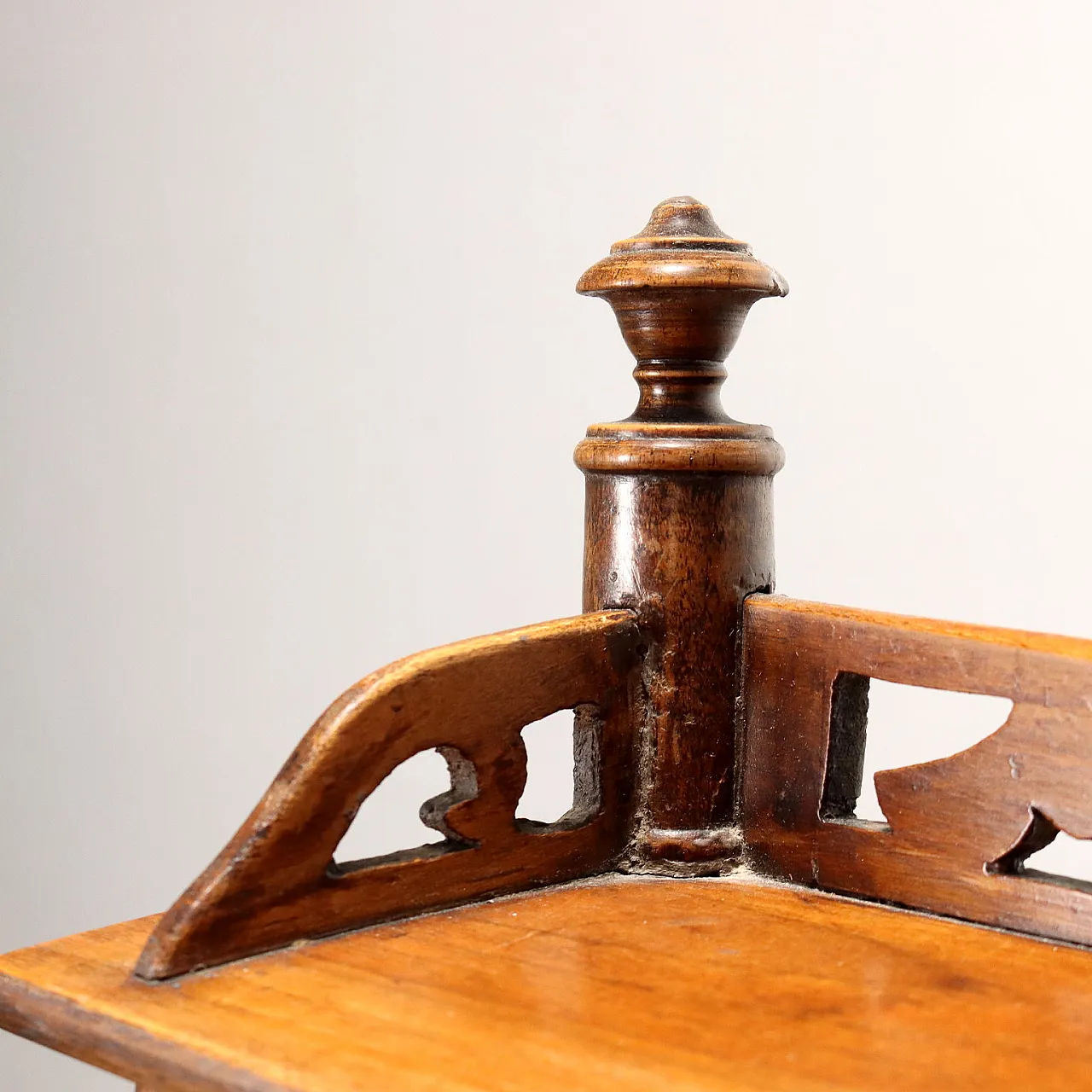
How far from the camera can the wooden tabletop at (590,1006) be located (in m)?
0.71

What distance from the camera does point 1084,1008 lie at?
2.58ft

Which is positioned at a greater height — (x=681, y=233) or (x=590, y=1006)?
(x=681, y=233)

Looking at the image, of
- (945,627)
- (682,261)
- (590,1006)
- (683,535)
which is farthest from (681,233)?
(590,1006)

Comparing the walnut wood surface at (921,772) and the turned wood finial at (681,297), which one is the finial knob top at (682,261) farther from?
the walnut wood surface at (921,772)

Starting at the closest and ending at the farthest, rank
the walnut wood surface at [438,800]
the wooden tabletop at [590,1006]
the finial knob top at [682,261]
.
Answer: the wooden tabletop at [590,1006], the walnut wood surface at [438,800], the finial knob top at [682,261]

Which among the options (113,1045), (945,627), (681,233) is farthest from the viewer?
(681,233)

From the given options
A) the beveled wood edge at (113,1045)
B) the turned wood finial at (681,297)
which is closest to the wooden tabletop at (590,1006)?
the beveled wood edge at (113,1045)

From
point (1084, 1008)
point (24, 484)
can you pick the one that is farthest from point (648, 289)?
point (24, 484)

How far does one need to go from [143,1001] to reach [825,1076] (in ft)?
0.95

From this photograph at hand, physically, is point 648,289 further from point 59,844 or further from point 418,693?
point 59,844

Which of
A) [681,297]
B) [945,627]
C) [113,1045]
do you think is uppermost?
[681,297]

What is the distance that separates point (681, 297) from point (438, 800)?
305mm

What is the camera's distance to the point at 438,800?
93 centimetres

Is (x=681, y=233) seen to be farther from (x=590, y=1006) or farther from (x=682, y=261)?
(x=590, y=1006)
